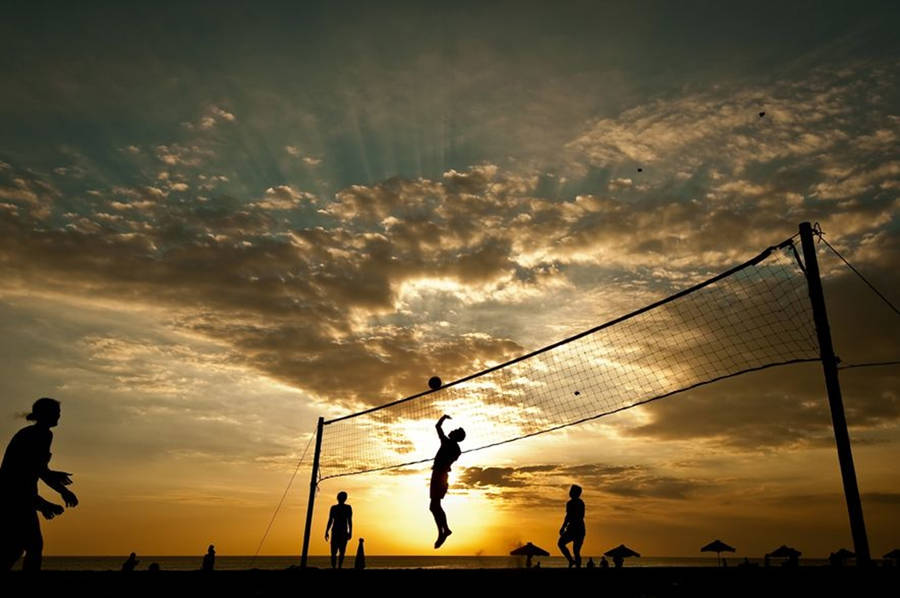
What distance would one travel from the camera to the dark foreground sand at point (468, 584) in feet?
17.6

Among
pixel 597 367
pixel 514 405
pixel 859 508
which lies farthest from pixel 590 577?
pixel 514 405

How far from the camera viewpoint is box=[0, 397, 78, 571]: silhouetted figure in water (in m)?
5.27

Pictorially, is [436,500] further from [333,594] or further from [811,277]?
[811,277]

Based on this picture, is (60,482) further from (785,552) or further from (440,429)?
(785,552)

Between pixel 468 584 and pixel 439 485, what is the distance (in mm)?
4508

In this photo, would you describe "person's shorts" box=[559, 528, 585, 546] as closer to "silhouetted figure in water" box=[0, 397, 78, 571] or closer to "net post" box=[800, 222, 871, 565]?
"net post" box=[800, 222, 871, 565]

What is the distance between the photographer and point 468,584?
606 cm

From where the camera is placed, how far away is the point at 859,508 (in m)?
6.86

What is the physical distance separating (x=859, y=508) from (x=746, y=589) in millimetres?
2394

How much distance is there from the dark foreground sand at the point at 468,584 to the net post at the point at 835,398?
52 cm

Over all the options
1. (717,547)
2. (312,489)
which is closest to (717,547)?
(717,547)

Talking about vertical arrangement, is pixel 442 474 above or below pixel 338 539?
above

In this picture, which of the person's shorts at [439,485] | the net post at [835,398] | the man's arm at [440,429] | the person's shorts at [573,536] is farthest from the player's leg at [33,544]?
the person's shorts at [573,536]

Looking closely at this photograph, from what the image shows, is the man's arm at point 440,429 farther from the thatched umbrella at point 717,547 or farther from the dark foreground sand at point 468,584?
the thatched umbrella at point 717,547
